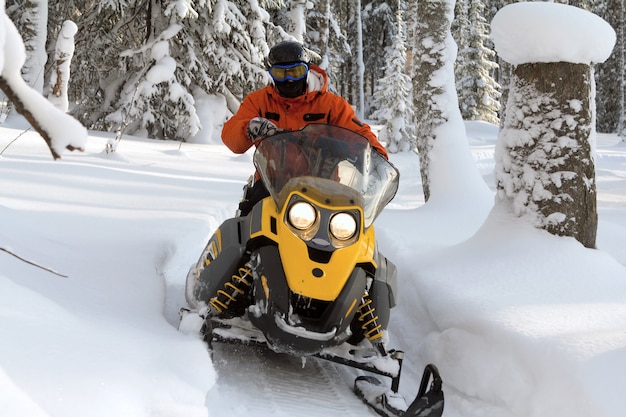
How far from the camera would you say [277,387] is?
11.2 ft

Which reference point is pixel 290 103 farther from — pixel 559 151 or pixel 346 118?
pixel 559 151

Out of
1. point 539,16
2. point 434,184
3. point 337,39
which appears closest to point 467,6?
point 337,39

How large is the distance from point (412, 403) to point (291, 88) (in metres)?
2.20

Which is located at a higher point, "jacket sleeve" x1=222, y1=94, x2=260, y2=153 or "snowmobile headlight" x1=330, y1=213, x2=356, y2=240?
"jacket sleeve" x1=222, y1=94, x2=260, y2=153

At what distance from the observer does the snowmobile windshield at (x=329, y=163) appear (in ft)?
11.2

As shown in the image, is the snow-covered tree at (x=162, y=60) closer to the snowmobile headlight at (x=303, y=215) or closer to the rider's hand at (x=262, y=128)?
the rider's hand at (x=262, y=128)

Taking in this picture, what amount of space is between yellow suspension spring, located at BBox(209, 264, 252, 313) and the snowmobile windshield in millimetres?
470

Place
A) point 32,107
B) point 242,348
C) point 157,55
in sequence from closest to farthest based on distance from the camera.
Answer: point 32,107 → point 242,348 → point 157,55

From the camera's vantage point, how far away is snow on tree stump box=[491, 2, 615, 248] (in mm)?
4680

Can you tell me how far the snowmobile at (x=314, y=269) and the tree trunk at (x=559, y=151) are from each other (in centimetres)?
168

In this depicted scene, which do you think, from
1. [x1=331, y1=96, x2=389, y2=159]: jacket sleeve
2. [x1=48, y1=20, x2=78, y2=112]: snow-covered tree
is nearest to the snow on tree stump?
[x1=331, y1=96, x2=389, y2=159]: jacket sleeve

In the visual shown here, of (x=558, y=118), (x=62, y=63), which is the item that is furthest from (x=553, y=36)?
(x=62, y=63)

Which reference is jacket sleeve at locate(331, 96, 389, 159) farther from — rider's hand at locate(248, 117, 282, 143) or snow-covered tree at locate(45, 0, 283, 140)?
snow-covered tree at locate(45, 0, 283, 140)

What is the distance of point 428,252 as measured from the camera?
18.0 ft
